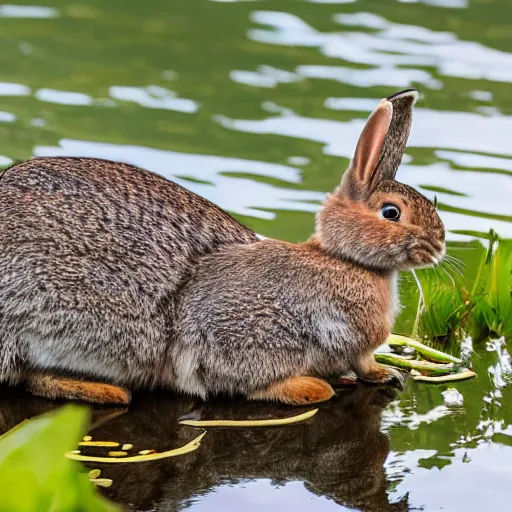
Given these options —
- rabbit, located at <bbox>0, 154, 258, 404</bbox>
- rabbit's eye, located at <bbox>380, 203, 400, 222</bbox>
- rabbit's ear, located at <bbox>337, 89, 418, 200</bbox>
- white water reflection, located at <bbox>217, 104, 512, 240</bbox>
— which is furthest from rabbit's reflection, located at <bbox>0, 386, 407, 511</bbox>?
white water reflection, located at <bbox>217, 104, 512, 240</bbox>

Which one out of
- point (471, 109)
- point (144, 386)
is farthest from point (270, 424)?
point (471, 109)

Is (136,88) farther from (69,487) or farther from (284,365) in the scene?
(69,487)

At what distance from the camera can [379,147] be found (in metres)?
4.16

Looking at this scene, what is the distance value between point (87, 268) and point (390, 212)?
45.5 inches

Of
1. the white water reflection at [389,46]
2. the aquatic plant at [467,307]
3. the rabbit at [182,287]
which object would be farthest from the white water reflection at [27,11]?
the aquatic plant at [467,307]

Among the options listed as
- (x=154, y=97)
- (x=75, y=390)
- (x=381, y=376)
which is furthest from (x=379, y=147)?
(x=154, y=97)

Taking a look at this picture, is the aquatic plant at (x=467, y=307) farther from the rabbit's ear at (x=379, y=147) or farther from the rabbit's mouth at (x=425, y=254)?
the rabbit's ear at (x=379, y=147)

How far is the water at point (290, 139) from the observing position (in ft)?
11.4

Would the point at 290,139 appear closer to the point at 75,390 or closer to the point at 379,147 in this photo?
the point at 379,147

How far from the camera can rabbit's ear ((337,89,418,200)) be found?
415 cm

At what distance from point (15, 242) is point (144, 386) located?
74cm

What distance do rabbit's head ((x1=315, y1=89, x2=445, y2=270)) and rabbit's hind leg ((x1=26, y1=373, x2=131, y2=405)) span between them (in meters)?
0.97

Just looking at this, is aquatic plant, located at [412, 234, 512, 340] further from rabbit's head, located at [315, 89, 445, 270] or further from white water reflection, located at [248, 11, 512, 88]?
white water reflection, located at [248, 11, 512, 88]

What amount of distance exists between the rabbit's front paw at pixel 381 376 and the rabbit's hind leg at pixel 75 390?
3.10 ft
